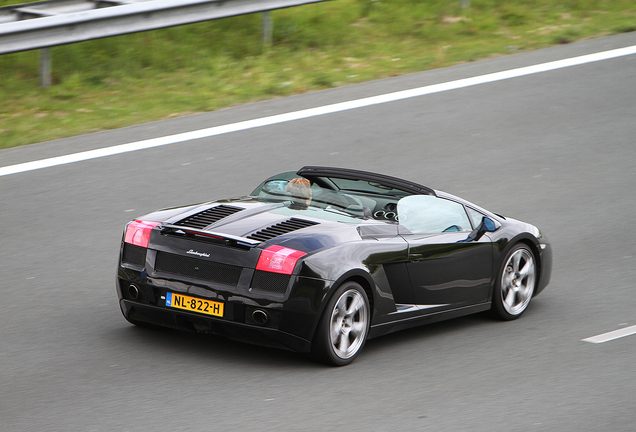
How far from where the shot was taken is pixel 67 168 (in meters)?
11.1

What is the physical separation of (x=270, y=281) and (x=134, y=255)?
1073 millimetres

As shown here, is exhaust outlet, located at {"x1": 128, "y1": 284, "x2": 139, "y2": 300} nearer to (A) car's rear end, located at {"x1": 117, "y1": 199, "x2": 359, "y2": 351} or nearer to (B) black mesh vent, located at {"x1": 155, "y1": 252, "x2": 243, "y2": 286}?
(A) car's rear end, located at {"x1": 117, "y1": 199, "x2": 359, "y2": 351}

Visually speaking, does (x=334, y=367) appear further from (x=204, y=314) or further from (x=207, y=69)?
(x=207, y=69)

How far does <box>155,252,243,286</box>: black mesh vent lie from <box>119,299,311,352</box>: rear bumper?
25 cm

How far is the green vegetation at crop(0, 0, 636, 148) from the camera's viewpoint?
42.9 feet

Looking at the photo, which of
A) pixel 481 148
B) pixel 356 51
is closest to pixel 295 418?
pixel 481 148

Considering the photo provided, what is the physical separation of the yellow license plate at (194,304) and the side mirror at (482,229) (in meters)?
2.17

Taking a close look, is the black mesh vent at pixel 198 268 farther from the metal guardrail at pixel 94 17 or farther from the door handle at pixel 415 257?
the metal guardrail at pixel 94 17

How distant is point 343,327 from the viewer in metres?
6.36

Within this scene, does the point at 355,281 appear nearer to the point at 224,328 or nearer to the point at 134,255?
the point at 224,328

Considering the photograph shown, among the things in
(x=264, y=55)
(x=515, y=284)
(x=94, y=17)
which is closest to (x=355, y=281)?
(x=515, y=284)

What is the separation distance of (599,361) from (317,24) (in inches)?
420

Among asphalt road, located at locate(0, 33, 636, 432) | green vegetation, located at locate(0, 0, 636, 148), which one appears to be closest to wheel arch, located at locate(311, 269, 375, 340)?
asphalt road, located at locate(0, 33, 636, 432)

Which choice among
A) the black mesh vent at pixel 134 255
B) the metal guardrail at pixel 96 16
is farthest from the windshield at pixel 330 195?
the metal guardrail at pixel 96 16
